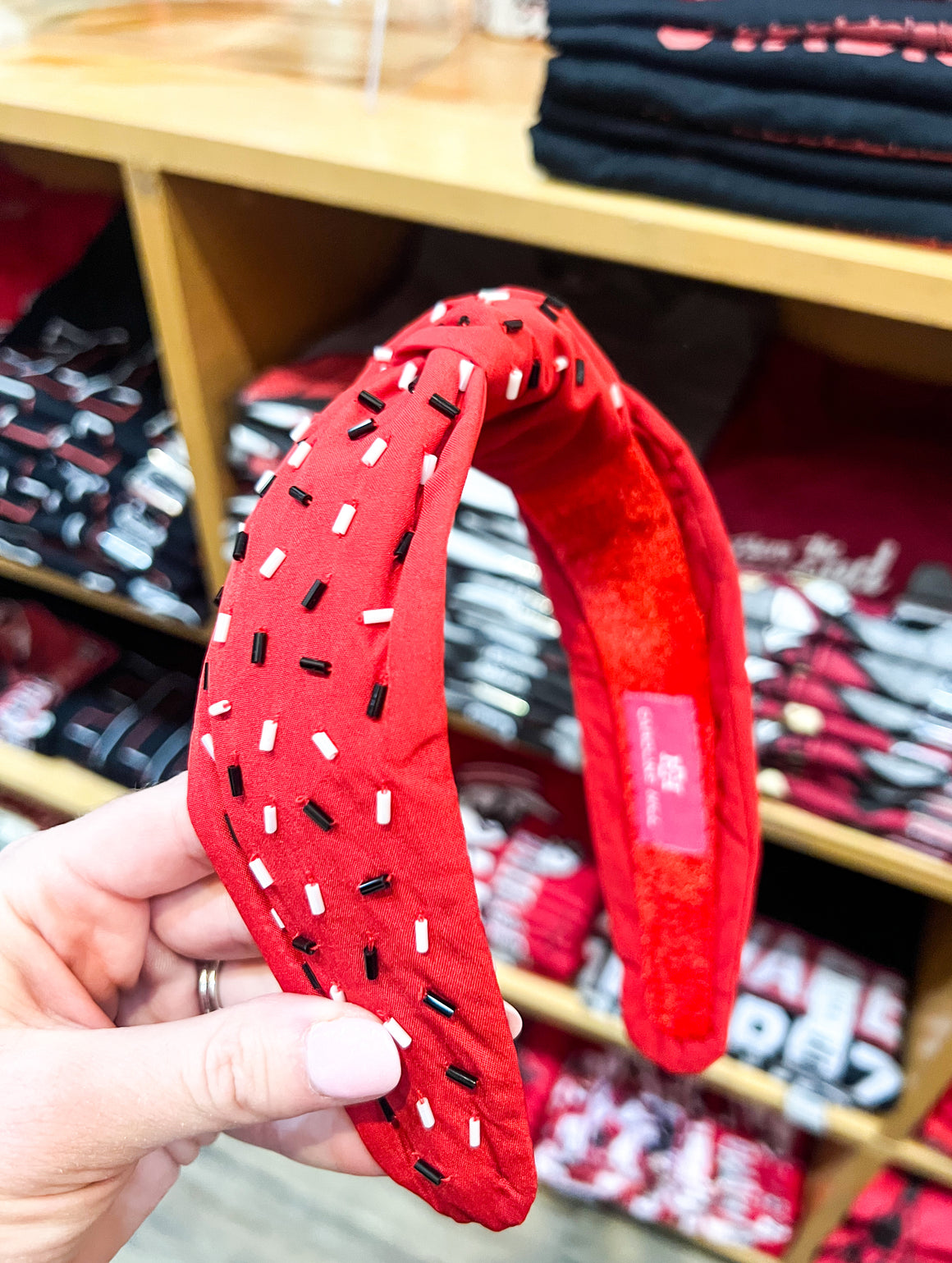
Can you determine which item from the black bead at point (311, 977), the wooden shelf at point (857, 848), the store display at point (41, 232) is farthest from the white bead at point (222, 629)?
the store display at point (41, 232)

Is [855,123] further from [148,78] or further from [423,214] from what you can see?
[148,78]

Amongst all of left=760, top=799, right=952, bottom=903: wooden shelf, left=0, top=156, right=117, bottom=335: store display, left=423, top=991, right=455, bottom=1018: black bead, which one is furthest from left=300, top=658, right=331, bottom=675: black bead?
left=0, top=156, right=117, bottom=335: store display

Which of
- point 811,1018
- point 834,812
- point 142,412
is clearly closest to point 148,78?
point 142,412

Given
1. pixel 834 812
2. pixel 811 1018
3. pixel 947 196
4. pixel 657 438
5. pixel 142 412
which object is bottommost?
pixel 811 1018

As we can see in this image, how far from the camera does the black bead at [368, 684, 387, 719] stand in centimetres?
23

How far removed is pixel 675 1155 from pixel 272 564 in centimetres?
76

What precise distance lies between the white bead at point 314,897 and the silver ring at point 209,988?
0.29 metres

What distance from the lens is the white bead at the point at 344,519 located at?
0.25m

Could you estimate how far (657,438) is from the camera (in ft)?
1.29

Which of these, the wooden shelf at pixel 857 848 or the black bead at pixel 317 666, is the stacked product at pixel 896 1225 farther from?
the black bead at pixel 317 666

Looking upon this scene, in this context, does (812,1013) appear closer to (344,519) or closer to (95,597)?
(344,519)

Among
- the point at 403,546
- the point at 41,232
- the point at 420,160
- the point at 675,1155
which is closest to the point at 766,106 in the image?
the point at 420,160

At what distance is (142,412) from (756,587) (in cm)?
49

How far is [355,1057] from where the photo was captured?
0.93ft
